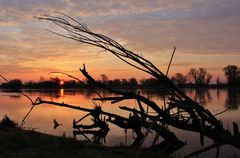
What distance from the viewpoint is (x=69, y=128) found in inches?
826

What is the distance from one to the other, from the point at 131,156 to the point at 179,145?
172 inches

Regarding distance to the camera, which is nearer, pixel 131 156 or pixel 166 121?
pixel 166 121

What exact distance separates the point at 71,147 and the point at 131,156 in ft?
4.86

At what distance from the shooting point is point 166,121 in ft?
12.6

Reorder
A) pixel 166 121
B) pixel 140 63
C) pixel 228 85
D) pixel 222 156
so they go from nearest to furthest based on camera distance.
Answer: pixel 140 63 < pixel 166 121 < pixel 222 156 < pixel 228 85

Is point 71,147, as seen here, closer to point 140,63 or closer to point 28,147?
point 28,147

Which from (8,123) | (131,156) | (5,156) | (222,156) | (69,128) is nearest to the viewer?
(5,156)

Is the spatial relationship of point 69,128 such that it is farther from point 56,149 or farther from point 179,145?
point 56,149

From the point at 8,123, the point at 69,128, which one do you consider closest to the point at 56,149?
the point at 8,123

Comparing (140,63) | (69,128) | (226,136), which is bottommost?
(69,128)

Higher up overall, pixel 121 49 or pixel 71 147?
pixel 121 49

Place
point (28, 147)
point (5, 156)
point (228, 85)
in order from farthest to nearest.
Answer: point (228, 85) → point (28, 147) → point (5, 156)

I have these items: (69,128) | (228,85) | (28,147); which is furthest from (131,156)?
(228,85)

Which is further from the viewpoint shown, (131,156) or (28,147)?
(28,147)
